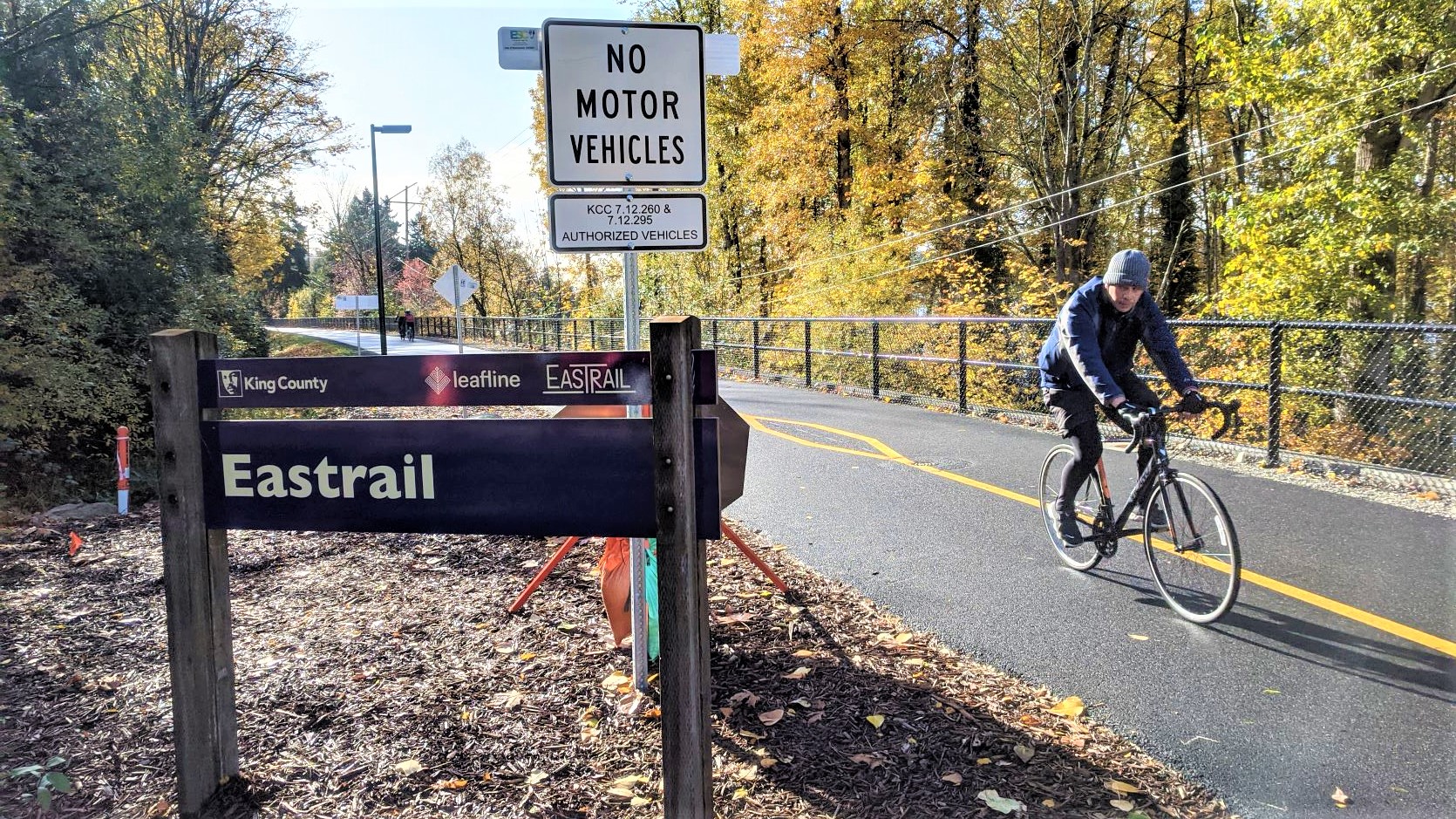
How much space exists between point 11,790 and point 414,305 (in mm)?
75347

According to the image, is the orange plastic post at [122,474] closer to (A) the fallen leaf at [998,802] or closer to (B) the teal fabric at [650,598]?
(B) the teal fabric at [650,598]

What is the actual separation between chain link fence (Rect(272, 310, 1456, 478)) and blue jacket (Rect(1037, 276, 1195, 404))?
68cm

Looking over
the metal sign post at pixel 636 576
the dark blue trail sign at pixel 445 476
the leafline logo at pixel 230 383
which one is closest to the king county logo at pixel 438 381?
the dark blue trail sign at pixel 445 476

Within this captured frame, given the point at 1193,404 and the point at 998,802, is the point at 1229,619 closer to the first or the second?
the point at 1193,404

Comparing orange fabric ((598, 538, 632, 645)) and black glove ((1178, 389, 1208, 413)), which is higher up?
black glove ((1178, 389, 1208, 413))

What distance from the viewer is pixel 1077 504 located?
508 centimetres

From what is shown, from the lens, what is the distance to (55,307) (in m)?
8.95

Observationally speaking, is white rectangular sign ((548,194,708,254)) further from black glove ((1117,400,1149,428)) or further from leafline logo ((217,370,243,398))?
black glove ((1117,400,1149,428))

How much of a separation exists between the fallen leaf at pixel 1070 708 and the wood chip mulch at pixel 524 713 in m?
0.01

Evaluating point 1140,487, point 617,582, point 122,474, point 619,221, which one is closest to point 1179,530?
point 1140,487

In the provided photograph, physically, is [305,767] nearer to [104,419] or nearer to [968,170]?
[104,419]

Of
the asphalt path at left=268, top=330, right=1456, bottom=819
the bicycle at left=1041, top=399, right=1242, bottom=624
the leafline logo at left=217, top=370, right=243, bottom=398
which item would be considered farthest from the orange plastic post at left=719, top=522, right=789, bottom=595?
the leafline logo at left=217, top=370, right=243, bottom=398

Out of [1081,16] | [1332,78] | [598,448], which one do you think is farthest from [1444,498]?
[1081,16]

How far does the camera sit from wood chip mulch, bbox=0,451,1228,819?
109 inches
